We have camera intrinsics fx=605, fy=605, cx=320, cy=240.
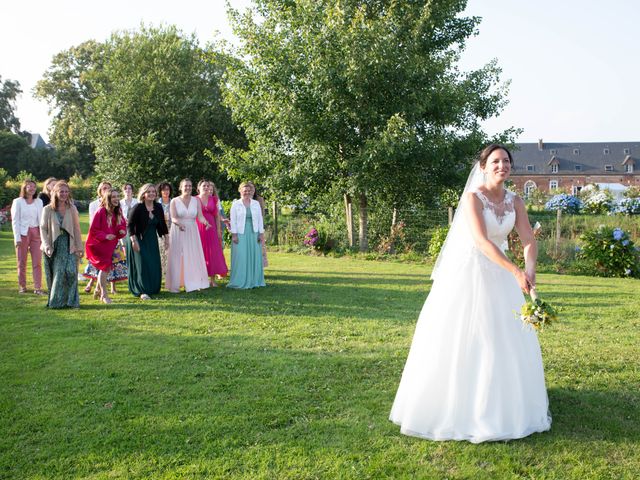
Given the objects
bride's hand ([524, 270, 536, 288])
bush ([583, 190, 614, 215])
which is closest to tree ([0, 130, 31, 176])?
bush ([583, 190, 614, 215])

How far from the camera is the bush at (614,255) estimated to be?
597 inches

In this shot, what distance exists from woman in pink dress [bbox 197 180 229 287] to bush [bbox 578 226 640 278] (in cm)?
942

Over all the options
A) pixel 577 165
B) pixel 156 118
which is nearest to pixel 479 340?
pixel 156 118

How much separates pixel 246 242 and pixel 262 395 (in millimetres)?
7409

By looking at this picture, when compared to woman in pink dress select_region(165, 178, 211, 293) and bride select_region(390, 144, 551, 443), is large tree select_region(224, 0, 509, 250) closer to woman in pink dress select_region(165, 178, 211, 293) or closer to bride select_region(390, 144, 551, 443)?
woman in pink dress select_region(165, 178, 211, 293)

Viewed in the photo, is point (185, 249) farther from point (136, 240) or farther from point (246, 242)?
point (246, 242)

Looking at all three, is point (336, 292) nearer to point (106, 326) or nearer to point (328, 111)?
point (106, 326)

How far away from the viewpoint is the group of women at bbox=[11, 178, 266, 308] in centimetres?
1028

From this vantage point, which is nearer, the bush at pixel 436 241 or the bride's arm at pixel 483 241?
the bride's arm at pixel 483 241

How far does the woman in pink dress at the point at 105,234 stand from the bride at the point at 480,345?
7.40 m

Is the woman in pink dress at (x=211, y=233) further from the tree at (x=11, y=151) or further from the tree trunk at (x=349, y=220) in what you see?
the tree at (x=11, y=151)

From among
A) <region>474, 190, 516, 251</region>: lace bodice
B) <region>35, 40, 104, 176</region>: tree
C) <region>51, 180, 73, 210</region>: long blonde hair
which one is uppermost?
<region>35, 40, 104, 176</region>: tree

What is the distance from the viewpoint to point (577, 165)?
87.0 meters

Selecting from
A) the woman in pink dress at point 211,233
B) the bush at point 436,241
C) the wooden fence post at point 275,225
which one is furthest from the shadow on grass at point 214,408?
the wooden fence post at point 275,225
